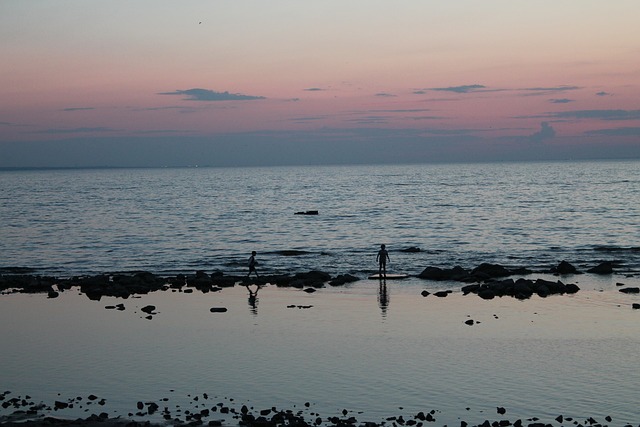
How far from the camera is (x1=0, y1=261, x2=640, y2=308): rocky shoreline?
34.1m

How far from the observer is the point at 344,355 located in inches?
882

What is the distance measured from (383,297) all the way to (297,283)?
5313mm

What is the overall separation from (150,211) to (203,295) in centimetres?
6947

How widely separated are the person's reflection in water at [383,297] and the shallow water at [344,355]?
24cm

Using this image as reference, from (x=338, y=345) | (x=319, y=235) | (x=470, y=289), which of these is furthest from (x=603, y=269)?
(x=319, y=235)

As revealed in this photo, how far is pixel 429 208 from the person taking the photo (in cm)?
10269

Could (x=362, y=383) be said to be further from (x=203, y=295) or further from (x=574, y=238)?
(x=574, y=238)

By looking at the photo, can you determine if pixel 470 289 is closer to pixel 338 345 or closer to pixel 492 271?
pixel 492 271

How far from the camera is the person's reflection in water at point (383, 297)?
30.3m

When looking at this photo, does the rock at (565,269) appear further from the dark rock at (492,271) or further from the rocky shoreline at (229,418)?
the rocky shoreline at (229,418)

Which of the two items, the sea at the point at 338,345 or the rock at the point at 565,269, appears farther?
the rock at the point at 565,269

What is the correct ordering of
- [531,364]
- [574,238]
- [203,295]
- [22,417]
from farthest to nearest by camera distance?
1. [574,238]
2. [203,295]
3. [531,364]
4. [22,417]

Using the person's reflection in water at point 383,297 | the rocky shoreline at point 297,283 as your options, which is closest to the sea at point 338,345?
the person's reflection in water at point 383,297

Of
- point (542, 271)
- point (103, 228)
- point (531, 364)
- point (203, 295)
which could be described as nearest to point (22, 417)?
point (531, 364)
